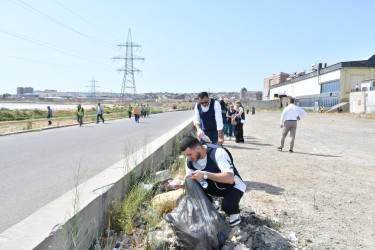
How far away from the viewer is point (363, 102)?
46094mm

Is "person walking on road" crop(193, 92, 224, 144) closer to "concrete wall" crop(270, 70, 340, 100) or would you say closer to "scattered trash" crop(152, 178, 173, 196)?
"scattered trash" crop(152, 178, 173, 196)

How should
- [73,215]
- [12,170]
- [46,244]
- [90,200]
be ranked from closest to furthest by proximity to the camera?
[46,244], [73,215], [90,200], [12,170]

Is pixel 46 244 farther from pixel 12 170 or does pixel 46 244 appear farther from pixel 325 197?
pixel 12 170

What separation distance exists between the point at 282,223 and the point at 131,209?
1999 millimetres

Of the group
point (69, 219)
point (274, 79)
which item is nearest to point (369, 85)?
point (69, 219)

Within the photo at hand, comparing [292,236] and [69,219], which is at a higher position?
[69,219]

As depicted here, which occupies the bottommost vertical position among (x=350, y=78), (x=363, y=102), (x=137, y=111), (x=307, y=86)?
(x=137, y=111)

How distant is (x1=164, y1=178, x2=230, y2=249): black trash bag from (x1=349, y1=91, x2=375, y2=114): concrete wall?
45.9 metres

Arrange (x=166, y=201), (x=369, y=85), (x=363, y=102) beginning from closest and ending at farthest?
(x=166, y=201) < (x=363, y=102) < (x=369, y=85)

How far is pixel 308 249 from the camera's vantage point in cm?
364

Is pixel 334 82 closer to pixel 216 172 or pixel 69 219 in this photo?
pixel 216 172

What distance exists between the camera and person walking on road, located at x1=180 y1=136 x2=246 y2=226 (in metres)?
3.52

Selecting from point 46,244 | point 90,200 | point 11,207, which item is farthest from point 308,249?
point 11,207

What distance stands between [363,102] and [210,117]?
46.9m
